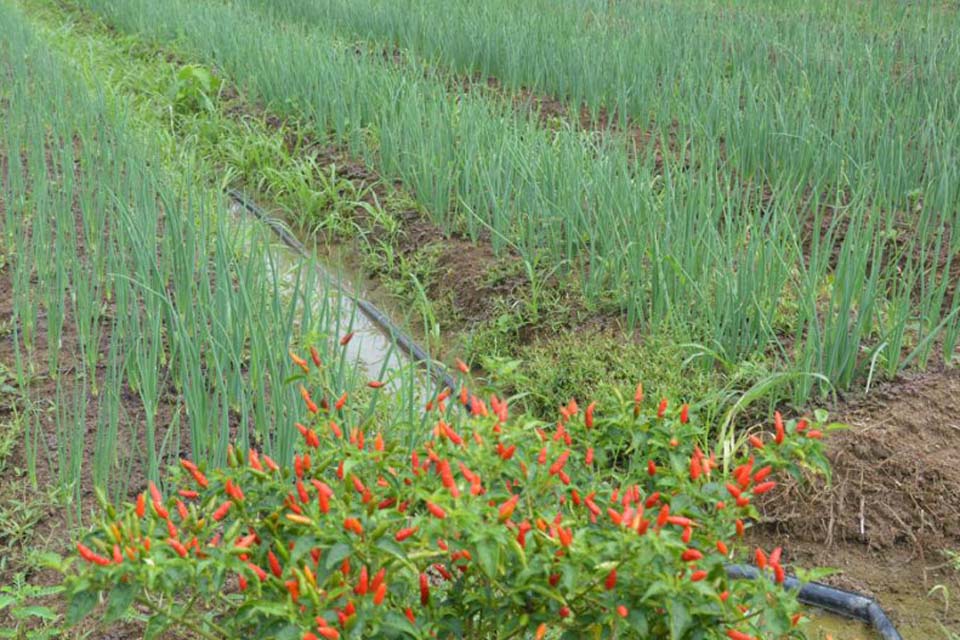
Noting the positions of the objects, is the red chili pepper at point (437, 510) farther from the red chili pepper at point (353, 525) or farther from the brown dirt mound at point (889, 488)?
the brown dirt mound at point (889, 488)

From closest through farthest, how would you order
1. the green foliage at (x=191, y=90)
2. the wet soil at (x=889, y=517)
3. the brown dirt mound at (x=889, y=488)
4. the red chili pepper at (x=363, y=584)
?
the red chili pepper at (x=363, y=584) → the wet soil at (x=889, y=517) → the brown dirt mound at (x=889, y=488) → the green foliage at (x=191, y=90)

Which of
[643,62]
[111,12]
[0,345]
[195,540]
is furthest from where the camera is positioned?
[111,12]

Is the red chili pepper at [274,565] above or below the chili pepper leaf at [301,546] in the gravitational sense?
below

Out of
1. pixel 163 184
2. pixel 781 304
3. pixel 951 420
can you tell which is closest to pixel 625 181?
pixel 781 304

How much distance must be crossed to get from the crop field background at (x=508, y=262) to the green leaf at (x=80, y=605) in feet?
0.29

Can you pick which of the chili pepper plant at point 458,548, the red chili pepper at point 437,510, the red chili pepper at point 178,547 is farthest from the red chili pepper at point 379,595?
the red chili pepper at point 178,547

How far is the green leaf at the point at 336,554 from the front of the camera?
4.25 feet

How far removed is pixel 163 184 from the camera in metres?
3.32

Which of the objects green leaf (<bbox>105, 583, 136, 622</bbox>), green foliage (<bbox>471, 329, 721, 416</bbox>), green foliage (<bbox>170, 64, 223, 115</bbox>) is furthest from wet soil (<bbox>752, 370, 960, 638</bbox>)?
green foliage (<bbox>170, 64, 223, 115</bbox>)

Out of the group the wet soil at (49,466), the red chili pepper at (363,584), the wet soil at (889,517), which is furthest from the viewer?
the wet soil at (889,517)

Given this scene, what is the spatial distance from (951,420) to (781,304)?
2.05 ft

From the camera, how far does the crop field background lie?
2.29m

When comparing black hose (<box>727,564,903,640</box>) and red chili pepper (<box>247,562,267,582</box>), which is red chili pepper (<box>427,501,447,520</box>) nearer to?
red chili pepper (<box>247,562,267,582</box>)

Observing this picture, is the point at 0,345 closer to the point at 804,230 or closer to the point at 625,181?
the point at 625,181
